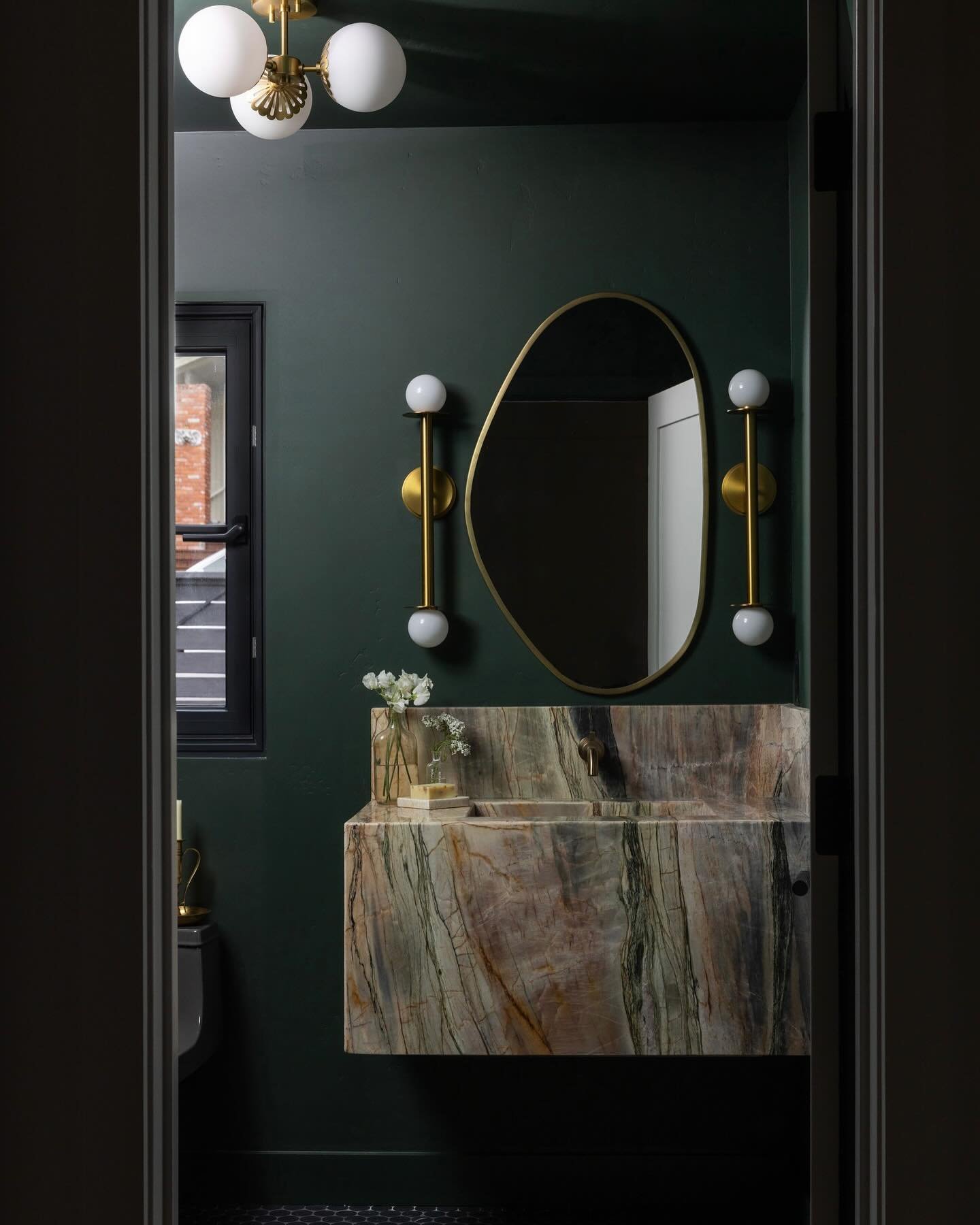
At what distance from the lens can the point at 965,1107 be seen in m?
0.97

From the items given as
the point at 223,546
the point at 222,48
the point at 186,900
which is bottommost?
the point at 186,900

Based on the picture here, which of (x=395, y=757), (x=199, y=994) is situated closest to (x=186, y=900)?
(x=199, y=994)

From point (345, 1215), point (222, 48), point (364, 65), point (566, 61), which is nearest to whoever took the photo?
point (222, 48)

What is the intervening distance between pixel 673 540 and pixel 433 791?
0.86 m

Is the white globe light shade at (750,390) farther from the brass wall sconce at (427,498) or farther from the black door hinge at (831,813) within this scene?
the black door hinge at (831,813)

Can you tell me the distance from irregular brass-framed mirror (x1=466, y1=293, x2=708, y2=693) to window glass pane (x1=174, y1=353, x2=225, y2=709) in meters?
0.66

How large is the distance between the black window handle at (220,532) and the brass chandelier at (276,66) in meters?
0.94

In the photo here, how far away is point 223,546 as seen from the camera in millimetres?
2840

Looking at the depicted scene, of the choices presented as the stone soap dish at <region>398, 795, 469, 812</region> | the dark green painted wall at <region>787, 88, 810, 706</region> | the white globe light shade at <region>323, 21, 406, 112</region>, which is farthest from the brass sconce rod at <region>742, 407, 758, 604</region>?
the white globe light shade at <region>323, 21, 406, 112</region>

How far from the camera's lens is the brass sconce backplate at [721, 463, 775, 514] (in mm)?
2756

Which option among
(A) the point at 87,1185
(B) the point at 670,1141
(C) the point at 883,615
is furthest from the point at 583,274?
(A) the point at 87,1185

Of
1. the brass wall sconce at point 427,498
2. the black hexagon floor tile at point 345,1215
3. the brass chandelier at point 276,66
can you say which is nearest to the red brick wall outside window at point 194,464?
the brass wall sconce at point 427,498

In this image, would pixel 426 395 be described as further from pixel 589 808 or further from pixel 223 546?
pixel 589 808

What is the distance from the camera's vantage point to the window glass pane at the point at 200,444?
9.30ft
